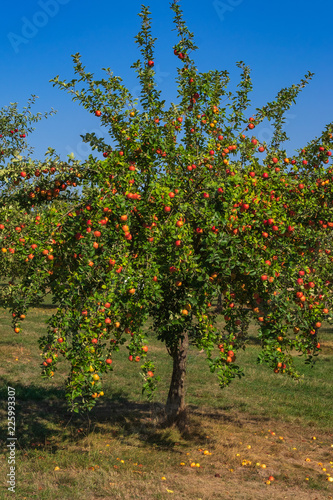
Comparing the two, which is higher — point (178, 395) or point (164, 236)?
point (164, 236)

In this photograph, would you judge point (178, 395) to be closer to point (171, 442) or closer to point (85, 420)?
point (171, 442)

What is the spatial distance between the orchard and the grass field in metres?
1.31

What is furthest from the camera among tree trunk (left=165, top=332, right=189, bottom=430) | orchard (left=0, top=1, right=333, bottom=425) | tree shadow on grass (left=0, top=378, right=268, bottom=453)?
tree trunk (left=165, top=332, right=189, bottom=430)

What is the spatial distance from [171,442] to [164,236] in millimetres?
4678

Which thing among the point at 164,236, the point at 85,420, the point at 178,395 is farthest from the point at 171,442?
the point at 164,236

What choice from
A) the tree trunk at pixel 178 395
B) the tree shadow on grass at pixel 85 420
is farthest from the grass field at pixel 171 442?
the tree trunk at pixel 178 395

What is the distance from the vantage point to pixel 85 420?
1033 cm

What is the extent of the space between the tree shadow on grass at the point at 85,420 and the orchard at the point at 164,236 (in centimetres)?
234

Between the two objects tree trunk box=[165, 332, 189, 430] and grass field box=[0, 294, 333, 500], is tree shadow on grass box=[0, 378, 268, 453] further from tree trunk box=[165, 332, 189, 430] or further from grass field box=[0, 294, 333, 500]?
tree trunk box=[165, 332, 189, 430]

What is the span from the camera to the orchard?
624 cm

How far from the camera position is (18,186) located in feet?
24.2

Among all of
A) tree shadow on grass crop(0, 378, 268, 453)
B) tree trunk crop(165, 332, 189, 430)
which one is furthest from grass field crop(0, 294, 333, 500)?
tree trunk crop(165, 332, 189, 430)

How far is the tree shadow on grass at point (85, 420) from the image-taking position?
9.13 meters

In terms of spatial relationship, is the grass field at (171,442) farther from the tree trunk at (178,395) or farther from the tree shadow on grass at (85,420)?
the tree trunk at (178,395)
